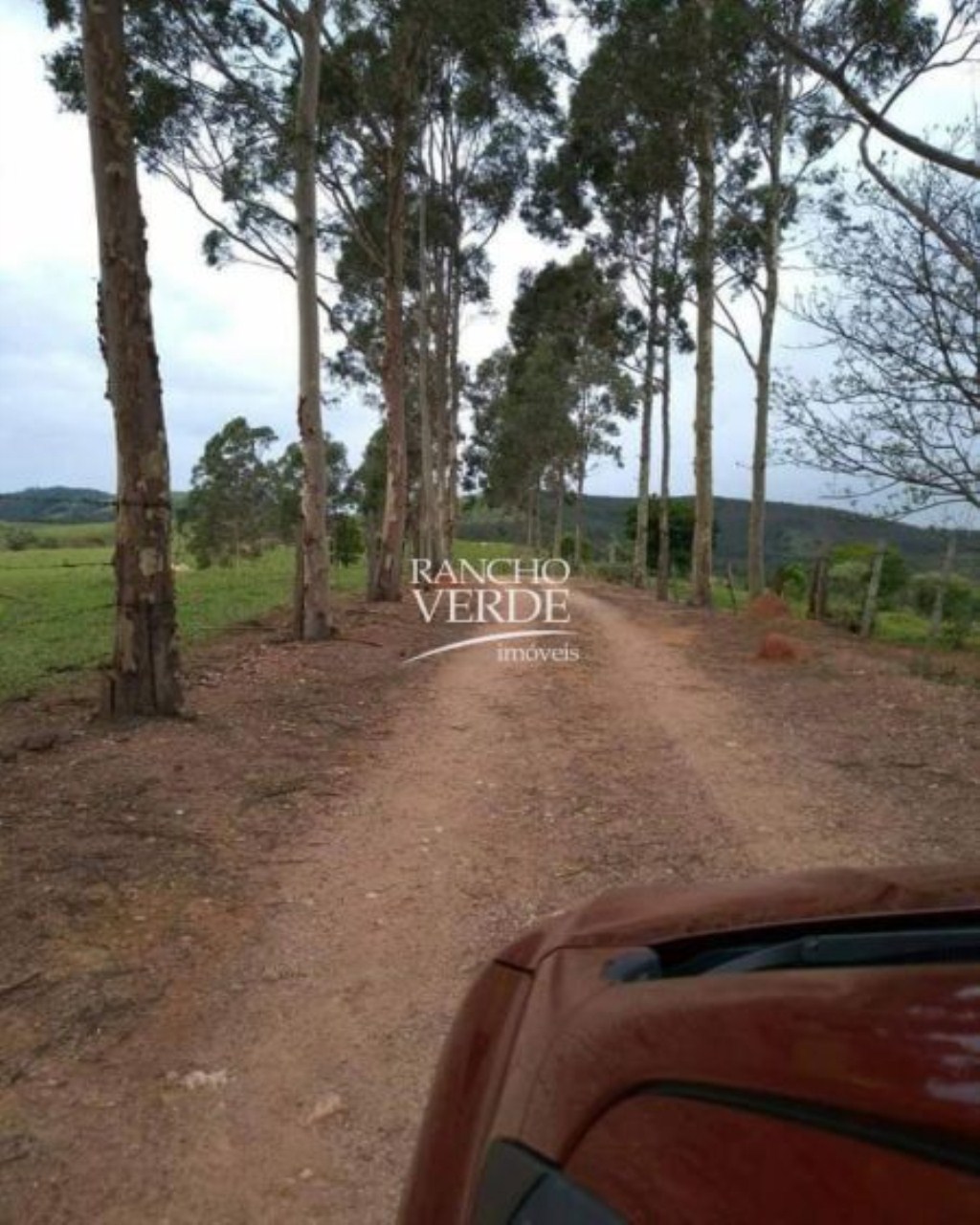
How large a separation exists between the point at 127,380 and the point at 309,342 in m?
5.10

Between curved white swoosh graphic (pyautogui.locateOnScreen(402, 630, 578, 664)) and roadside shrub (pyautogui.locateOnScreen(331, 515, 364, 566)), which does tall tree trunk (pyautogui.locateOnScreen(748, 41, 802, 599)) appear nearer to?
curved white swoosh graphic (pyautogui.locateOnScreen(402, 630, 578, 664))

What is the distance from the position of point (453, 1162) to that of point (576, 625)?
14638 millimetres

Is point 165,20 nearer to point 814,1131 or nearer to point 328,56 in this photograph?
point 328,56

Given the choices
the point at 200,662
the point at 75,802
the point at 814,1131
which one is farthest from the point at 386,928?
the point at 200,662

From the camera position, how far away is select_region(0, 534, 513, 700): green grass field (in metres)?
10.9

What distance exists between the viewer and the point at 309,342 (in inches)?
458

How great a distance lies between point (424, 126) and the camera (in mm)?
21203

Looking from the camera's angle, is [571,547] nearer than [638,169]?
No

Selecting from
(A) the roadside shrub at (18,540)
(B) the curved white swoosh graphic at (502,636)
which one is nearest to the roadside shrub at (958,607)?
(B) the curved white swoosh graphic at (502,636)

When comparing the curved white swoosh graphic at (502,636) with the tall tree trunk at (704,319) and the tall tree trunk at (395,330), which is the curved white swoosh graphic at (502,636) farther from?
the tall tree trunk at (704,319)

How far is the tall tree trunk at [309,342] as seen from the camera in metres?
11.6

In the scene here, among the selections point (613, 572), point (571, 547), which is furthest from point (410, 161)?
point (571, 547)

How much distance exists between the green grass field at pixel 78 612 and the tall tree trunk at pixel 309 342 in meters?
2.29

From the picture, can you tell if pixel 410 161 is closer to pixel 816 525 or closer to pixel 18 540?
pixel 816 525
